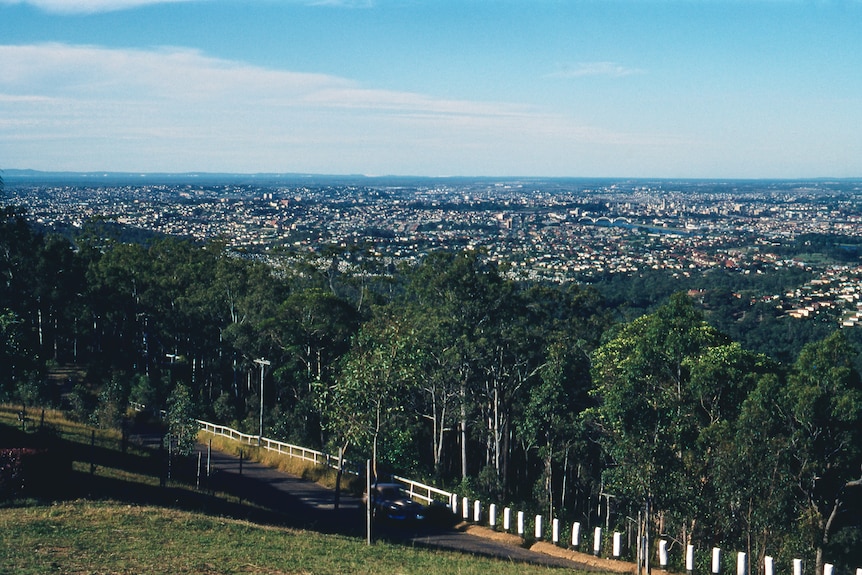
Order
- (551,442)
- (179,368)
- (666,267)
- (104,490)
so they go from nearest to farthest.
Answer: (104,490), (551,442), (179,368), (666,267)

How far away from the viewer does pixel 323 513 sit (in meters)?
25.3

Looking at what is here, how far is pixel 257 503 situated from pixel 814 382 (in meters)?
15.4

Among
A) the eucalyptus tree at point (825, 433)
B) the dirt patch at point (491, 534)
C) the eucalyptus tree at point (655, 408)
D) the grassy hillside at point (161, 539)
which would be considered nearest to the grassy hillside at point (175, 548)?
the grassy hillside at point (161, 539)

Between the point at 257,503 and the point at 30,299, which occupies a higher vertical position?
the point at 30,299

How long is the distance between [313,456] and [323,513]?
660 cm

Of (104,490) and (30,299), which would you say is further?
(30,299)

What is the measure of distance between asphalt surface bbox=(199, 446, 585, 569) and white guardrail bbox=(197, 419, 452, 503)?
121 centimetres

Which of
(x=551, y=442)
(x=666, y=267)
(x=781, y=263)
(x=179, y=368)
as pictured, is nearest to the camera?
(x=551, y=442)

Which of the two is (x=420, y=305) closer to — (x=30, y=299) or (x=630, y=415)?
(x=30, y=299)

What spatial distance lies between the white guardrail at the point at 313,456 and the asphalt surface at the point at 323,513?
3.98 feet

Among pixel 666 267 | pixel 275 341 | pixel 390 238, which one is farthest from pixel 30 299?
pixel 390 238

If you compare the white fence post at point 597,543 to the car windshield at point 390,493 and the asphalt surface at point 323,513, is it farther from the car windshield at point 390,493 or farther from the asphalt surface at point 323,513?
the car windshield at point 390,493

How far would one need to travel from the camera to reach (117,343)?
160 ft

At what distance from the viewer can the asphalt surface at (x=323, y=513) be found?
22.0 m
